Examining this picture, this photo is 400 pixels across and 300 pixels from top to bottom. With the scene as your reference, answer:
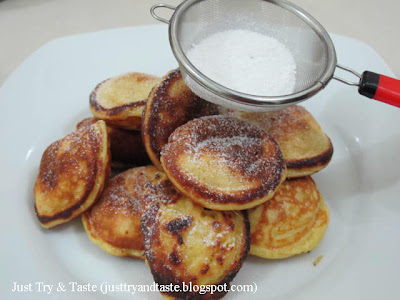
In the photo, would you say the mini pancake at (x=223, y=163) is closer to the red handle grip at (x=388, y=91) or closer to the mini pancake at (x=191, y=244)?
the mini pancake at (x=191, y=244)

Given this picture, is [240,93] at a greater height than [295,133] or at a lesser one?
greater

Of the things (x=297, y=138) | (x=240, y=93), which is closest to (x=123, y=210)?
(x=240, y=93)

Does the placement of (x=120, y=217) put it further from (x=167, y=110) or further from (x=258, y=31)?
(x=258, y=31)

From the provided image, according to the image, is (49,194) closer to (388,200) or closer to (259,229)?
(259,229)

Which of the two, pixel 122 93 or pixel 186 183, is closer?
pixel 186 183

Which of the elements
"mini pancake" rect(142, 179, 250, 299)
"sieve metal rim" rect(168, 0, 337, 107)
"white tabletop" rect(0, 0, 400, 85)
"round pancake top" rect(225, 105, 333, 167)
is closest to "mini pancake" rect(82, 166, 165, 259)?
"mini pancake" rect(142, 179, 250, 299)

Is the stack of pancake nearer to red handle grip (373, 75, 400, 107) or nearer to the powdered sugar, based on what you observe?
the powdered sugar

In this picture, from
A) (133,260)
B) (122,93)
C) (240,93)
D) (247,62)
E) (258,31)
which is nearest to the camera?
(240,93)
